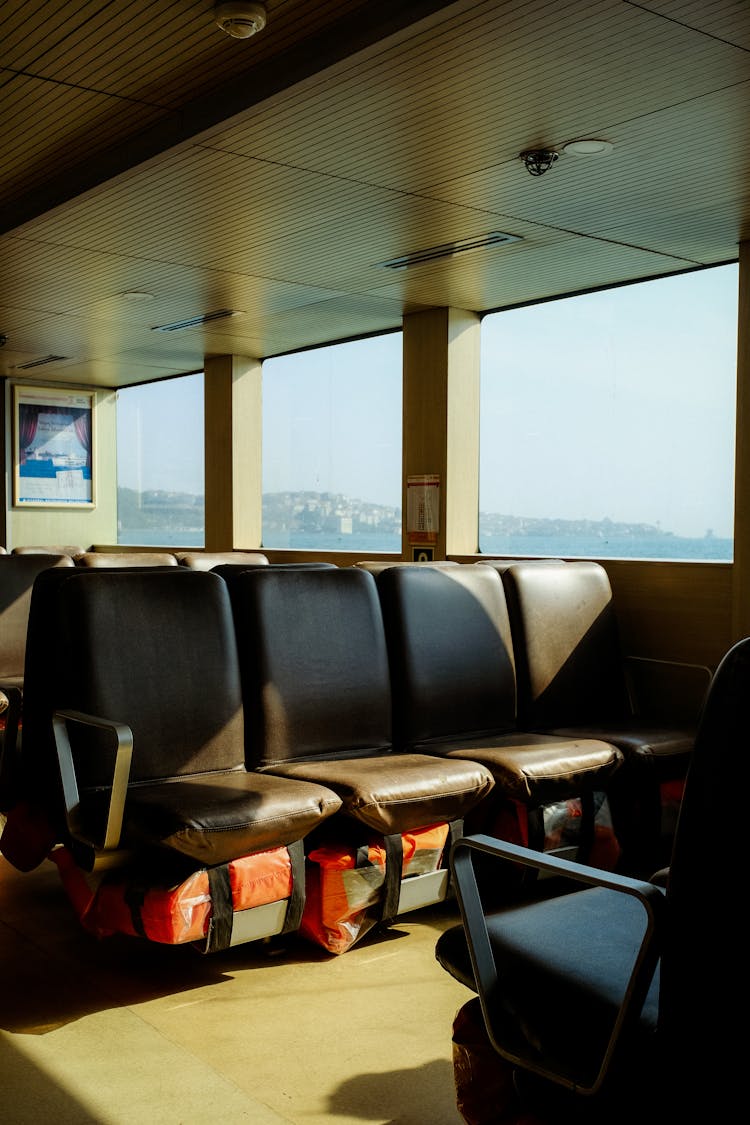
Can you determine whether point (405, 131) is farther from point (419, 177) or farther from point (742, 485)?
point (742, 485)

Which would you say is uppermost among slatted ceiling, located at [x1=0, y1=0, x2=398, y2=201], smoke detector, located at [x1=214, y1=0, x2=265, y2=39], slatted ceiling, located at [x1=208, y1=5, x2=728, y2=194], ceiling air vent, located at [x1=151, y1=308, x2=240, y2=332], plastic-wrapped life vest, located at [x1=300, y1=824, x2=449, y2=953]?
slatted ceiling, located at [x1=0, y1=0, x2=398, y2=201]

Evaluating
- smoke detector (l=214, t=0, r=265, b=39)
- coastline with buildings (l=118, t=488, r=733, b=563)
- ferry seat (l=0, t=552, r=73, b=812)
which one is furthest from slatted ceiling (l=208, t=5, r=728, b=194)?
coastline with buildings (l=118, t=488, r=733, b=563)

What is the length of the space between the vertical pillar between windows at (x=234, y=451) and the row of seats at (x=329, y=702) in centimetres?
413

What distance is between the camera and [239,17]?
3021mm

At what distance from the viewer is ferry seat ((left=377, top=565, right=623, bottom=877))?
355 centimetres

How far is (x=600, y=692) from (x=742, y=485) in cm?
112

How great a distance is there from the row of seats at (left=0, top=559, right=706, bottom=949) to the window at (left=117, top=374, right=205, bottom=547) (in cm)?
629

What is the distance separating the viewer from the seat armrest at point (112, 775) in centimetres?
274

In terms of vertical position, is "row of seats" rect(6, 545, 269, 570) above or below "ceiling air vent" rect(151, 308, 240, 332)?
below

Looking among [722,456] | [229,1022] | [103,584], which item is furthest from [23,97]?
[722,456]

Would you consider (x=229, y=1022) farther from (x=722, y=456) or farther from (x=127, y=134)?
(x=722, y=456)

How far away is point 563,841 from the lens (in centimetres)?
364

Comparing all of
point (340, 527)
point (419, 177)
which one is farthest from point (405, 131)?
point (340, 527)

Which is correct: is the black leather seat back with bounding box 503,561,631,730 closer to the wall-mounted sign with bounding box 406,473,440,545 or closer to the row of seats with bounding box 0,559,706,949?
the row of seats with bounding box 0,559,706,949
